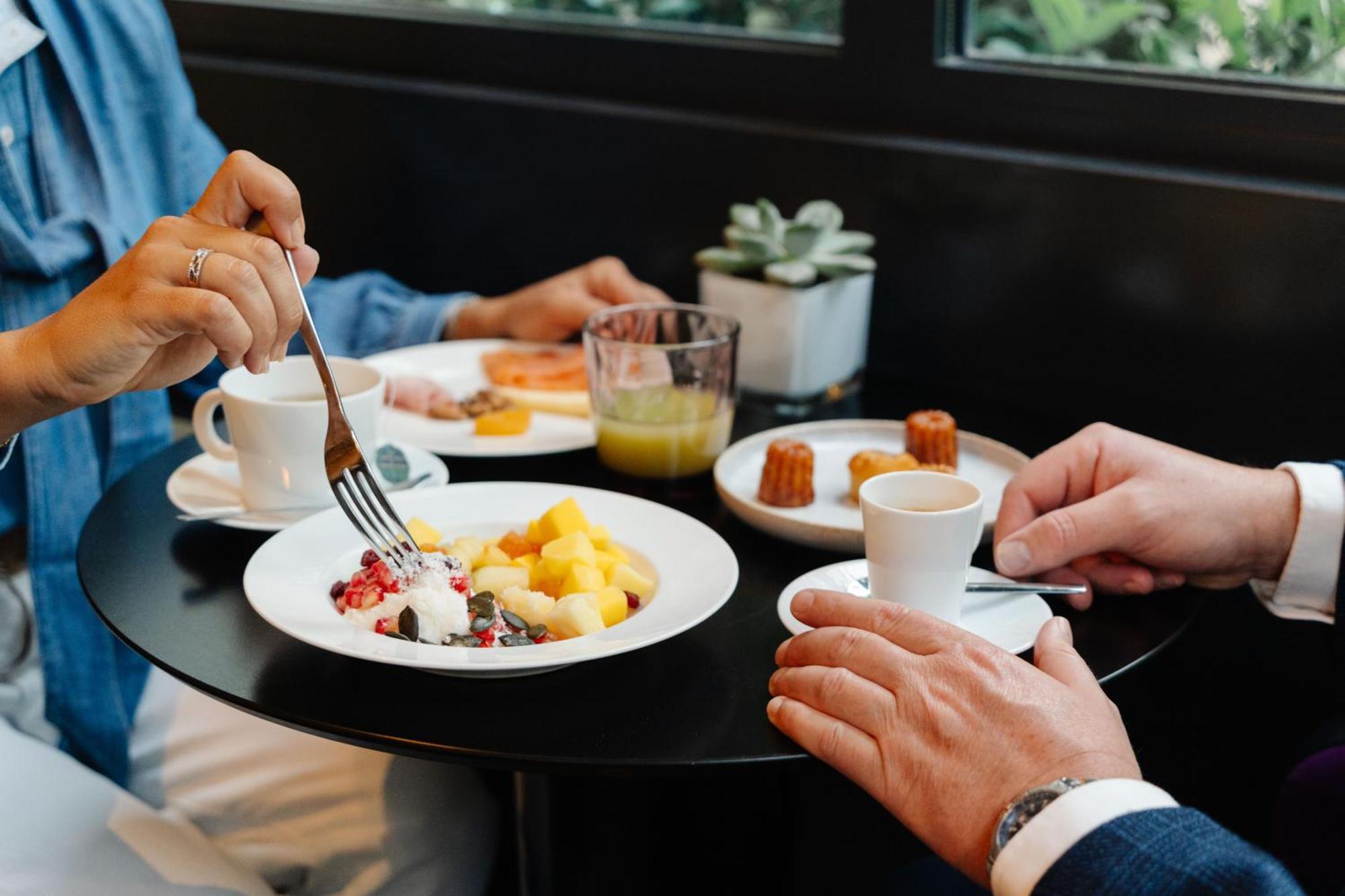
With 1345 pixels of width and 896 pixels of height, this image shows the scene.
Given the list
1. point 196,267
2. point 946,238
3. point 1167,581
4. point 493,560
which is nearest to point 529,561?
point 493,560

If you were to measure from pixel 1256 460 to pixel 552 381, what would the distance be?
974 mm

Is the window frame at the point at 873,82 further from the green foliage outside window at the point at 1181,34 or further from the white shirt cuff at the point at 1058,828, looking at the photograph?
the white shirt cuff at the point at 1058,828

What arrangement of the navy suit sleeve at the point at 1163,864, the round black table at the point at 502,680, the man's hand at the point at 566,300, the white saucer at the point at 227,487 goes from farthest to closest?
the man's hand at the point at 566,300, the white saucer at the point at 227,487, the round black table at the point at 502,680, the navy suit sleeve at the point at 1163,864

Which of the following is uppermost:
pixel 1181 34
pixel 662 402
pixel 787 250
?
pixel 1181 34

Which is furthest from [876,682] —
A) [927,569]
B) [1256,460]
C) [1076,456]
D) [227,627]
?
[1256,460]

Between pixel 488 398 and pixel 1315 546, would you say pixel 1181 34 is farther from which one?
pixel 488 398

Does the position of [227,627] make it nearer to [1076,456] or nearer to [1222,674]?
[1076,456]

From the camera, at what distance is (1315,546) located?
1.27m

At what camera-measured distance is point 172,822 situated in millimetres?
1363

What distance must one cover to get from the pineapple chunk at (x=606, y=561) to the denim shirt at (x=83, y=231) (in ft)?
2.30

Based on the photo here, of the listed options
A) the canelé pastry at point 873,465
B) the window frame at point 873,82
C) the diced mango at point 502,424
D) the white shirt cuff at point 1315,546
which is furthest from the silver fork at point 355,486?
the window frame at point 873,82

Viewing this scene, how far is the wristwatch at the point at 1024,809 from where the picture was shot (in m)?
0.91

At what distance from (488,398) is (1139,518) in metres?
0.86

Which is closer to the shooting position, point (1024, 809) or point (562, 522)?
point (1024, 809)
